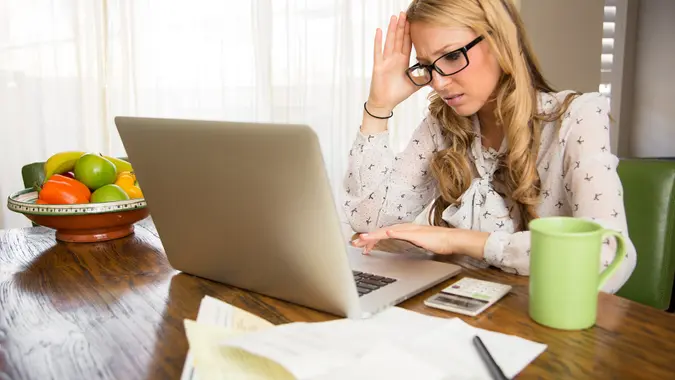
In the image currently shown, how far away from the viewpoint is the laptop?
26.7 inches

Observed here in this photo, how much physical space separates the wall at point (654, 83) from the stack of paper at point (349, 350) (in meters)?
2.86

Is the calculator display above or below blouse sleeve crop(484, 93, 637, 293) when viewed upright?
below

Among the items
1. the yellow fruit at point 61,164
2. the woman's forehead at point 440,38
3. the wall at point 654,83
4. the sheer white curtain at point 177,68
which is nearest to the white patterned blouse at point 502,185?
the woman's forehead at point 440,38

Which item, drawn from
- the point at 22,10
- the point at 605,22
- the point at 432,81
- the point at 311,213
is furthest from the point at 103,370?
the point at 605,22

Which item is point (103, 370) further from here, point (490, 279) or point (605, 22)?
point (605, 22)

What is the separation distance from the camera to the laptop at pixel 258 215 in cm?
68

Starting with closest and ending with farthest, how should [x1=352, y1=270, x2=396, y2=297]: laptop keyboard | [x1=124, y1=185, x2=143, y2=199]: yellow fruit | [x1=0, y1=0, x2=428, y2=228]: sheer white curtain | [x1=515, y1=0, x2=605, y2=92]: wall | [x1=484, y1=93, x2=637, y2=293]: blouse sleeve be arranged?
[x1=352, y1=270, x2=396, y2=297]: laptop keyboard < [x1=484, y1=93, x2=637, y2=293]: blouse sleeve < [x1=124, y1=185, x2=143, y2=199]: yellow fruit < [x1=0, y1=0, x2=428, y2=228]: sheer white curtain < [x1=515, y1=0, x2=605, y2=92]: wall

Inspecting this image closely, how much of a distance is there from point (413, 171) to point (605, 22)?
252cm

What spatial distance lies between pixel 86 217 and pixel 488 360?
2.76 ft

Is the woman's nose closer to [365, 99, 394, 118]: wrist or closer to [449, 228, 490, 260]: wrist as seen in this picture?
[365, 99, 394, 118]: wrist

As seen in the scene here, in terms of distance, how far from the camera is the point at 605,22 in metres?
3.40

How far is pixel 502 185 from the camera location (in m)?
1.32

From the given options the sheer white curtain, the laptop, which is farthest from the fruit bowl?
the sheer white curtain

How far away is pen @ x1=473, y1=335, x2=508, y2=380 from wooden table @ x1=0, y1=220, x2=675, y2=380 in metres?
0.04
